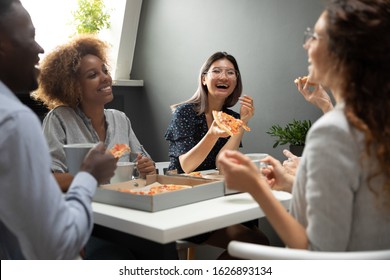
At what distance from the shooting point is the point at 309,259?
104 centimetres

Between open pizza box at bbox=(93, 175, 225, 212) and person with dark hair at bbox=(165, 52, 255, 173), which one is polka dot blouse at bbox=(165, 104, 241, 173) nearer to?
person with dark hair at bbox=(165, 52, 255, 173)

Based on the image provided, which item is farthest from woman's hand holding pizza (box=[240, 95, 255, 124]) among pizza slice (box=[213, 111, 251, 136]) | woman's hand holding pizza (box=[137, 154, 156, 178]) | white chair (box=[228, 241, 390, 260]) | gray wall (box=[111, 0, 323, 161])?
white chair (box=[228, 241, 390, 260])

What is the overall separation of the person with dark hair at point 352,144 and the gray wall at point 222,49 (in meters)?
2.11

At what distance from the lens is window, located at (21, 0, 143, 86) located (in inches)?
156

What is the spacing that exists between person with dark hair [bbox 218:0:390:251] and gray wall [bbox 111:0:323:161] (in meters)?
2.11

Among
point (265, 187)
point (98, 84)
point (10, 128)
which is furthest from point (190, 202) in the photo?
point (98, 84)

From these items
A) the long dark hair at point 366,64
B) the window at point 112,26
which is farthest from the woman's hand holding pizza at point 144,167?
the window at point 112,26

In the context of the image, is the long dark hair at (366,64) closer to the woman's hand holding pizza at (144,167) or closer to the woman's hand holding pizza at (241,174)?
the woman's hand holding pizza at (241,174)

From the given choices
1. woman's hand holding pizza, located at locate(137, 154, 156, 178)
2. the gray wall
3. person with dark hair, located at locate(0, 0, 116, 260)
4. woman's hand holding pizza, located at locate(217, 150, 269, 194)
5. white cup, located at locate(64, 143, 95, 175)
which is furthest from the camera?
the gray wall

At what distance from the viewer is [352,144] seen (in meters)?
1.05

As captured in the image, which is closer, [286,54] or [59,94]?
[59,94]
